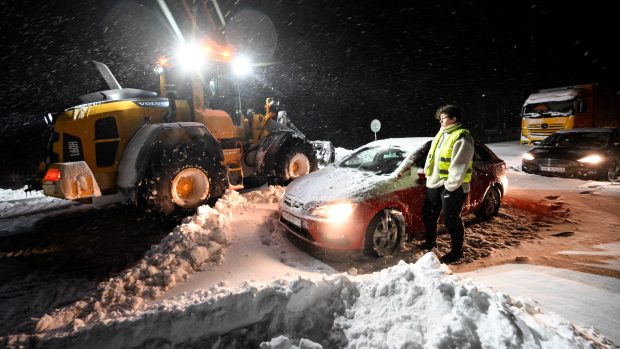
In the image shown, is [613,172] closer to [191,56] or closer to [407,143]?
[407,143]

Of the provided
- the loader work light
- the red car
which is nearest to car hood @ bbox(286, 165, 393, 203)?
the red car

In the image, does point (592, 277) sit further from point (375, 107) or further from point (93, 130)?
point (375, 107)

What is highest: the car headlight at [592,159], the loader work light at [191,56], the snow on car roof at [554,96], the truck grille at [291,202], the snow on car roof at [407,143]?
the loader work light at [191,56]

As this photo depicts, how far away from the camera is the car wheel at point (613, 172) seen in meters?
8.75

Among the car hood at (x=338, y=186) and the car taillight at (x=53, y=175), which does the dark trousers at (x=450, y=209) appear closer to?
the car hood at (x=338, y=186)

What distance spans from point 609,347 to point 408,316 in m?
1.14

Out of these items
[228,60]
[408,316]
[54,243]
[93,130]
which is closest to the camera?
[408,316]

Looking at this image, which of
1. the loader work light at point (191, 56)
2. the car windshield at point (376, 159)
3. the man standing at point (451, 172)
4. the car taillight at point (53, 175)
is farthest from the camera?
the loader work light at point (191, 56)

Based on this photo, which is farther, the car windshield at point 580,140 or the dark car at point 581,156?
the car windshield at point 580,140

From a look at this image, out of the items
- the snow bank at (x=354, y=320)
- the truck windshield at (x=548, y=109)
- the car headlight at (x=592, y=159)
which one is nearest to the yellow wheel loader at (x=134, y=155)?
the snow bank at (x=354, y=320)

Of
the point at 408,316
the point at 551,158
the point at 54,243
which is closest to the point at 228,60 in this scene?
the point at 54,243

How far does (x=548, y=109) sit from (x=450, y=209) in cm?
1619

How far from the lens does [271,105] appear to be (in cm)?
896

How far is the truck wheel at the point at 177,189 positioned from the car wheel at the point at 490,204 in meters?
4.93
